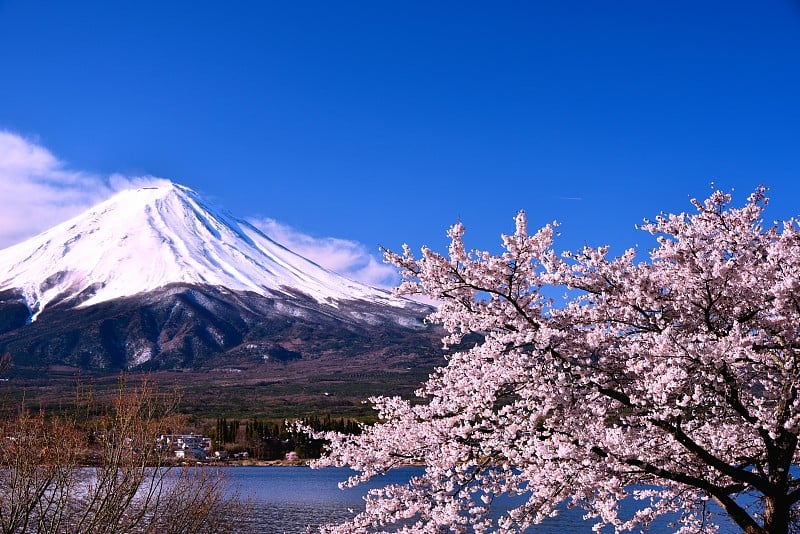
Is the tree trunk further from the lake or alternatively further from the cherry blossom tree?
the lake

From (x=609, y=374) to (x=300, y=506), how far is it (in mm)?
43406

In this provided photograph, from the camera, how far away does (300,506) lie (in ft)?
156

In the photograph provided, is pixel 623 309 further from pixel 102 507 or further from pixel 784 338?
pixel 102 507

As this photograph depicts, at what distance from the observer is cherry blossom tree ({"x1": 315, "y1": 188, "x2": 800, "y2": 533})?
661cm

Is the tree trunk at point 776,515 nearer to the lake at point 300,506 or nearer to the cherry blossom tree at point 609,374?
the cherry blossom tree at point 609,374

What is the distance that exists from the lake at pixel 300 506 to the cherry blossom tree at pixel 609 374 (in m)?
17.4

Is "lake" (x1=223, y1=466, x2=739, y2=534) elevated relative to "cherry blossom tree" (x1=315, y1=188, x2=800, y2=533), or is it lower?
lower

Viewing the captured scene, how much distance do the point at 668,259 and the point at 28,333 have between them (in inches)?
8338

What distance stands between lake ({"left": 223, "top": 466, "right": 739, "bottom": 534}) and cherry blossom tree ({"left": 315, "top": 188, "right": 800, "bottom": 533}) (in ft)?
57.0

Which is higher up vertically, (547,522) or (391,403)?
(391,403)

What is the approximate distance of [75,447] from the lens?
1338 centimetres

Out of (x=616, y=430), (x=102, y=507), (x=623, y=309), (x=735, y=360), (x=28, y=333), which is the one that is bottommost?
(x=102, y=507)

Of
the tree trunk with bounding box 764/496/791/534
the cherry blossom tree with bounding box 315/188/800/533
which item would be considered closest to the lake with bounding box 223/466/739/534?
the cherry blossom tree with bounding box 315/188/800/533

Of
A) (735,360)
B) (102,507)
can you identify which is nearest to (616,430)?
(735,360)
